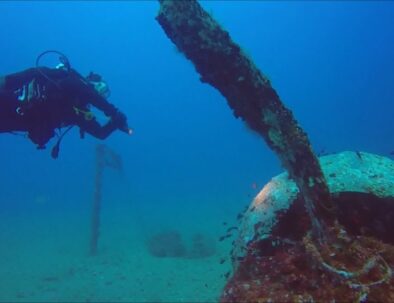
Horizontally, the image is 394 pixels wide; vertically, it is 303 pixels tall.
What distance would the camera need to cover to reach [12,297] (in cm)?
1011

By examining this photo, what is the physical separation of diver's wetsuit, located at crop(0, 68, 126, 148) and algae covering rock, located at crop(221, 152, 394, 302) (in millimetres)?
3309

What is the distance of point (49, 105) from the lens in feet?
20.3

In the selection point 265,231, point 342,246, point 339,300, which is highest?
point 265,231

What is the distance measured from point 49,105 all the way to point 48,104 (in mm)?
21

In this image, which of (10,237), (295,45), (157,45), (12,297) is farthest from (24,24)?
(12,297)

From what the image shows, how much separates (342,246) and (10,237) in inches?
772

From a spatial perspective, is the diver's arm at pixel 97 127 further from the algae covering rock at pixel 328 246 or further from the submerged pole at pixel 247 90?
the submerged pole at pixel 247 90

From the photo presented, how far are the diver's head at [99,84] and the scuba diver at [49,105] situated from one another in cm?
23

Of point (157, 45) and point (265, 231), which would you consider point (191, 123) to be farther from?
point (265, 231)

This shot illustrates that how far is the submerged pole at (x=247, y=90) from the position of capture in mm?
3029

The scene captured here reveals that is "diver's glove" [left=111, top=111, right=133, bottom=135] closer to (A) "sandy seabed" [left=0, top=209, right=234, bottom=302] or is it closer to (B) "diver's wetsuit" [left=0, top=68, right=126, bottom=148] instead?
(B) "diver's wetsuit" [left=0, top=68, right=126, bottom=148]

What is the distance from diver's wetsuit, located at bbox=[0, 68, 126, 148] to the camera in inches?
240

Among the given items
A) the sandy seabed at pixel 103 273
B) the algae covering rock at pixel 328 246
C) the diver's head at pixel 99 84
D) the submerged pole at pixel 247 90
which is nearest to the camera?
the algae covering rock at pixel 328 246

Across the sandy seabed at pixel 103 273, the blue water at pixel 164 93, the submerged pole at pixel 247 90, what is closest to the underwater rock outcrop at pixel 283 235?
the submerged pole at pixel 247 90
